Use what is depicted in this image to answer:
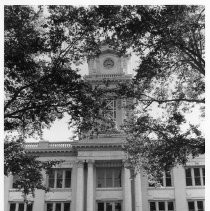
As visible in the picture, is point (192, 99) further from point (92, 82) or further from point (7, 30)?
point (7, 30)

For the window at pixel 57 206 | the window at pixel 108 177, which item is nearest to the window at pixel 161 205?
the window at pixel 108 177

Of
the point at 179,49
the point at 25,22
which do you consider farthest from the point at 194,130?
the point at 25,22

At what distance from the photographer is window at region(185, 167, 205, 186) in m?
20.1

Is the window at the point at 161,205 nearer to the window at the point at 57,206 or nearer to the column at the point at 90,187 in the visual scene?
the column at the point at 90,187

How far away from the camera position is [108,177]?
2081cm

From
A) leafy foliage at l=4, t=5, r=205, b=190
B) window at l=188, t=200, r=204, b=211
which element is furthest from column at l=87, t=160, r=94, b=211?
leafy foliage at l=4, t=5, r=205, b=190

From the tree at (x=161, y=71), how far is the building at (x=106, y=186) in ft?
31.7

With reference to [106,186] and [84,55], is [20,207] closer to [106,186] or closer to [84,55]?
[106,186]

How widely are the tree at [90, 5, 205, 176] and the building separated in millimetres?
9654

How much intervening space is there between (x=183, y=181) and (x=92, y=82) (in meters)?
A: 13.1

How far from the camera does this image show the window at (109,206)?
65.7 feet

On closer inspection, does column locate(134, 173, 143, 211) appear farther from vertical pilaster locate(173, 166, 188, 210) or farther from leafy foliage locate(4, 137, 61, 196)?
leafy foliage locate(4, 137, 61, 196)

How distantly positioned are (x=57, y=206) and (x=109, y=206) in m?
3.05

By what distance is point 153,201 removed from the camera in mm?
20109
